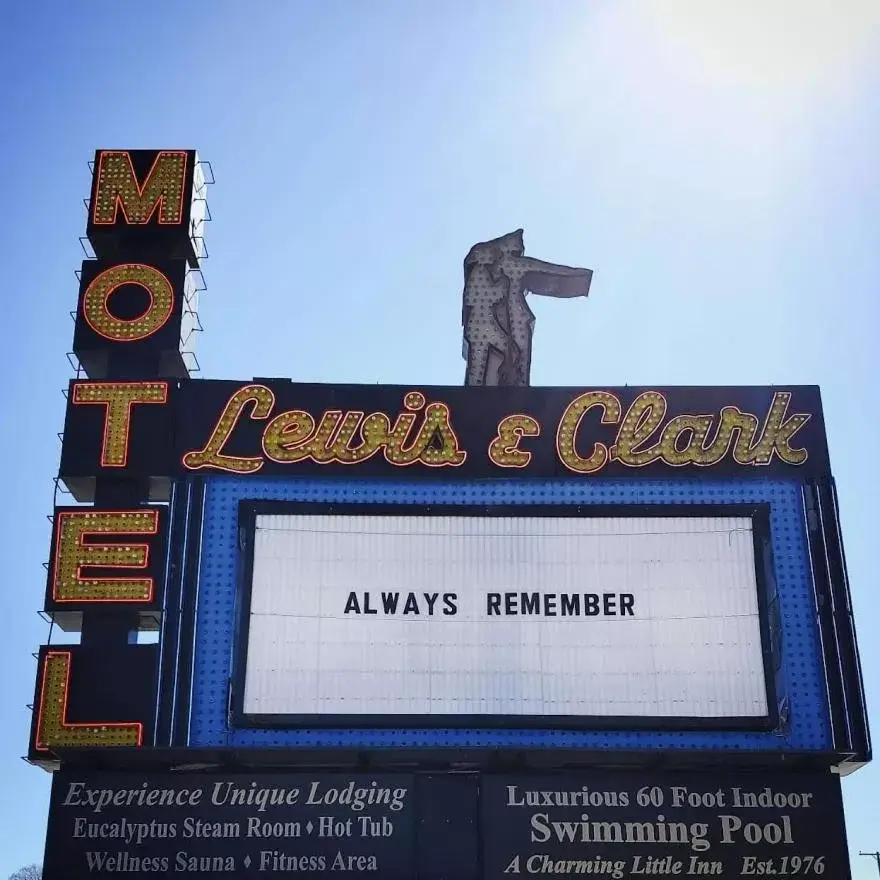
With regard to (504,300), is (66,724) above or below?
below

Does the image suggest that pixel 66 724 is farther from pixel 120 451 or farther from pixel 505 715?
pixel 505 715

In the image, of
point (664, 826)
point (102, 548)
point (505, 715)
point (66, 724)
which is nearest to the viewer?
point (664, 826)

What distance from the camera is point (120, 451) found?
77.0 ft

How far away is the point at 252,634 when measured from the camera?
22078 mm

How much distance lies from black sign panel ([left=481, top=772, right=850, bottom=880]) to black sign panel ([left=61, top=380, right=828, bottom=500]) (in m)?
5.13

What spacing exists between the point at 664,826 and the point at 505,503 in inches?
222

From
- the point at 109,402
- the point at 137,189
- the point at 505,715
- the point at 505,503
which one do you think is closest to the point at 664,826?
the point at 505,715

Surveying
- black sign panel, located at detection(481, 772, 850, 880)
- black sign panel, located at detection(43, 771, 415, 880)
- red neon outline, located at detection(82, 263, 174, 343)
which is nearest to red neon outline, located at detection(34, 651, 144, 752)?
black sign panel, located at detection(43, 771, 415, 880)

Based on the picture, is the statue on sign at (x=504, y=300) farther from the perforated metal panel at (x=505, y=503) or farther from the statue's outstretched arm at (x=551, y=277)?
the perforated metal panel at (x=505, y=503)

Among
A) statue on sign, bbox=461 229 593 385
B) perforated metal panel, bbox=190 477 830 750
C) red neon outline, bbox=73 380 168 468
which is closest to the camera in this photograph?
perforated metal panel, bbox=190 477 830 750

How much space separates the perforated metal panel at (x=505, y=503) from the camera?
21.6 metres

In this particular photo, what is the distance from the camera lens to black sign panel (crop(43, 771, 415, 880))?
20469 millimetres

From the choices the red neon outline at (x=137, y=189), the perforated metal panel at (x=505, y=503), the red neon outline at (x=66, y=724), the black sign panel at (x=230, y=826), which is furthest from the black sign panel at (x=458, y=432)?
the black sign panel at (x=230, y=826)

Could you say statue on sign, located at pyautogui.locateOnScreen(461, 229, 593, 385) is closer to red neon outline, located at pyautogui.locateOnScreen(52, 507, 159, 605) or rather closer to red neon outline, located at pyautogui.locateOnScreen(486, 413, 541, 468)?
red neon outline, located at pyautogui.locateOnScreen(486, 413, 541, 468)
